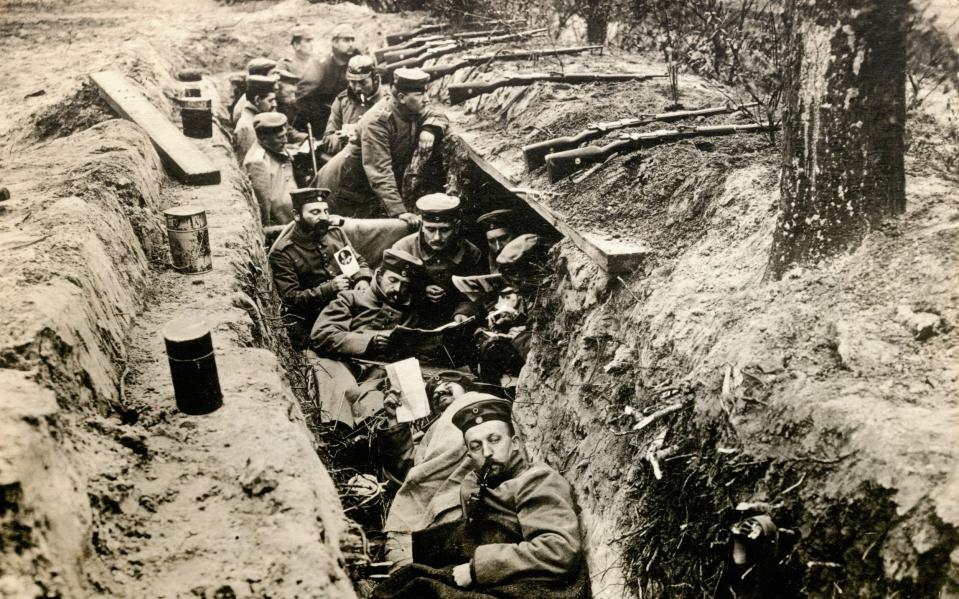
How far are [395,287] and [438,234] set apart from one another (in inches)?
24.8

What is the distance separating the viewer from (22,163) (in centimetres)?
454

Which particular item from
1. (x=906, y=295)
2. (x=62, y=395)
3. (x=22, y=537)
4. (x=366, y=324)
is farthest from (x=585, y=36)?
(x=22, y=537)

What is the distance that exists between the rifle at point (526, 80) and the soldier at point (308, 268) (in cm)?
171

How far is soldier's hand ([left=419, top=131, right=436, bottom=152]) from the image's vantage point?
736 cm

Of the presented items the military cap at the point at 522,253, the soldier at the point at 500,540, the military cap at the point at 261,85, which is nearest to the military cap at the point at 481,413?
the soldier at the point at 500,540

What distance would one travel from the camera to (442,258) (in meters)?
6.41

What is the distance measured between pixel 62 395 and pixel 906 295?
3.13 meters

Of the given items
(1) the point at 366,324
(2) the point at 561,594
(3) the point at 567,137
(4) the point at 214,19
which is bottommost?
(2) the point at 561,594

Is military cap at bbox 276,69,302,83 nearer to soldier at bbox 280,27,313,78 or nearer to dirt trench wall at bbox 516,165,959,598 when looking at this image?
soldier at bbox 280,27,313,78

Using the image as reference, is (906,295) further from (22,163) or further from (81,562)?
(22,163)

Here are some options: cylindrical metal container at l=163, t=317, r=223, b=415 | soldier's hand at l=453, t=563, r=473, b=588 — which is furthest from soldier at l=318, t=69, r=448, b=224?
cylindrical metal container at l=163, t=317, r=223, b=415

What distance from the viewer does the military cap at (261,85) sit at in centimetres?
848

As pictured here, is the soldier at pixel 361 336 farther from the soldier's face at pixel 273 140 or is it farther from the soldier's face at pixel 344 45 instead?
the soldier's face at pixel 344 45

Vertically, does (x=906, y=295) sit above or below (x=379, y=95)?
below
